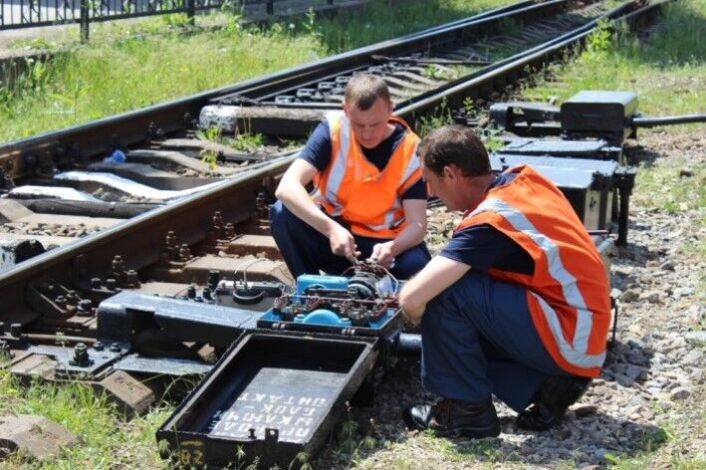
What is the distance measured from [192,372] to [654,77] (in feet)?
33.7

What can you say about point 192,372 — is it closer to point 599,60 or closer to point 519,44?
point 599,60

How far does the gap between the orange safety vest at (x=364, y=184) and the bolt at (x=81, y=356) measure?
133cm

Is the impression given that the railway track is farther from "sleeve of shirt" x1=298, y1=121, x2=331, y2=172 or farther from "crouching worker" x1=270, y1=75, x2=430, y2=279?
"sleeve of shirt" x1=298, y1=121, x2=331, y2=172

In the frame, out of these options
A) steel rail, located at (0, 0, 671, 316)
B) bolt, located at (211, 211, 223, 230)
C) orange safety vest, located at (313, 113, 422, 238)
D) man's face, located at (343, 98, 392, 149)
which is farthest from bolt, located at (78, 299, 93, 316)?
bolt, located at (211, 211, 223, 230)

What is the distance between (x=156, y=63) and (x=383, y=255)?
8.56m

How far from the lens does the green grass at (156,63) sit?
11367mm

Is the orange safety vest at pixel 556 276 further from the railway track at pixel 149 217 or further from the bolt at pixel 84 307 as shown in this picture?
the bolt at pixel 84 307

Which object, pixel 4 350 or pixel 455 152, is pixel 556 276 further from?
pixel 4 350

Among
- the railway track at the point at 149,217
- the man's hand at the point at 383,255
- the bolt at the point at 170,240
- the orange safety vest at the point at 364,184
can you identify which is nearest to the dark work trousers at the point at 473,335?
the man's hand at the point at 383,255

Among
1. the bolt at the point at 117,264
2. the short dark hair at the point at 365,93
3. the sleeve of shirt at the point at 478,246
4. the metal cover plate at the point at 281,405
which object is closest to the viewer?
the metal cover plate at the point at 281,405

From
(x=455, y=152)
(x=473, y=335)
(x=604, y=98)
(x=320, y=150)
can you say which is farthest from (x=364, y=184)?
(x=604, y=98)

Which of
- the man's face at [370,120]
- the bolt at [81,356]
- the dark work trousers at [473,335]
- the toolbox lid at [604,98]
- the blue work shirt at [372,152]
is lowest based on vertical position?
the bolt at [81,356]

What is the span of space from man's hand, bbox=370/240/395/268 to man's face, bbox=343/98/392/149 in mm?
489

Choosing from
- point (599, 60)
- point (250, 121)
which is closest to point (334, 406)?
point (250, 121)
